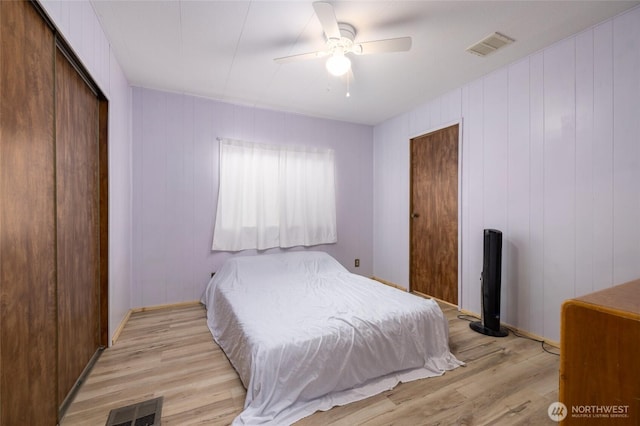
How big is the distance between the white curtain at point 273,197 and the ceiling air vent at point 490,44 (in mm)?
2197

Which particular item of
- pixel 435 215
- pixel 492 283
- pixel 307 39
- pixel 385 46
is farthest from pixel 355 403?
pixel 307 39

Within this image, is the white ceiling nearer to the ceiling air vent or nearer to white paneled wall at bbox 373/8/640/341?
the ceiling air vent

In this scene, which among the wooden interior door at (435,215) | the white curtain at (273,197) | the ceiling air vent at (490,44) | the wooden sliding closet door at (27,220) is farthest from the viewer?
the white curtain at (273,197)

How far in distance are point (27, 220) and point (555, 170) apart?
349 centimetres

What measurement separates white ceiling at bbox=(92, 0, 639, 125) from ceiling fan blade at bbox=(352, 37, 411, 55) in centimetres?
19

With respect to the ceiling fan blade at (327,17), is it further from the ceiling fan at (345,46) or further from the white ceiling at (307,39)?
the white ceiling at (307,39)

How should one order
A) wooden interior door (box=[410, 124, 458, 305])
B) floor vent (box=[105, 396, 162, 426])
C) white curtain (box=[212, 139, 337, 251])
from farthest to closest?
white curtain (box=[212, 139, 337, 251])
wooden interior door (box=[410, 124, 458, 305])
floor vent (box=[105, 396, 162, 426])

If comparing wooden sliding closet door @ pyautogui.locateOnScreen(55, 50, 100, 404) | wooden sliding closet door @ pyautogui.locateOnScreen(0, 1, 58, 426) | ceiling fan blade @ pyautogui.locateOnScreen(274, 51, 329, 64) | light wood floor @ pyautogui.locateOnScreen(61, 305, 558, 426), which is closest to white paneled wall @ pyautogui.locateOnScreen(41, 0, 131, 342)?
wooden sliding closet door @ pyautogui.locateOnScreen(55, 50, 100, 404)

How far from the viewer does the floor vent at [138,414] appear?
1525 millimetres

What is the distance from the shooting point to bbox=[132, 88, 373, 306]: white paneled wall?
10.5 ft

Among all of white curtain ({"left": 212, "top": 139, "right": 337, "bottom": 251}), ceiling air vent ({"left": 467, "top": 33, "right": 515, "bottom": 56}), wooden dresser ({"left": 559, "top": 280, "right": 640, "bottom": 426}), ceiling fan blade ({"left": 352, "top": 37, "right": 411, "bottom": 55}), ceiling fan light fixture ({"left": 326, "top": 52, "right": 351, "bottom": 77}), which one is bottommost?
wooden dresser ({"left": 559, "top": 280, "right": 640, "bottom": 426})

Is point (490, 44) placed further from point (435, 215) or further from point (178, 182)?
point (178, 182)

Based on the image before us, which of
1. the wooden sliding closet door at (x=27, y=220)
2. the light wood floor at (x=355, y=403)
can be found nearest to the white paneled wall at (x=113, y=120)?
the wooden sliding closet door at (x=27, y=220)

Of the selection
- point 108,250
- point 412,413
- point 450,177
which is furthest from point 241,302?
point 450,177
